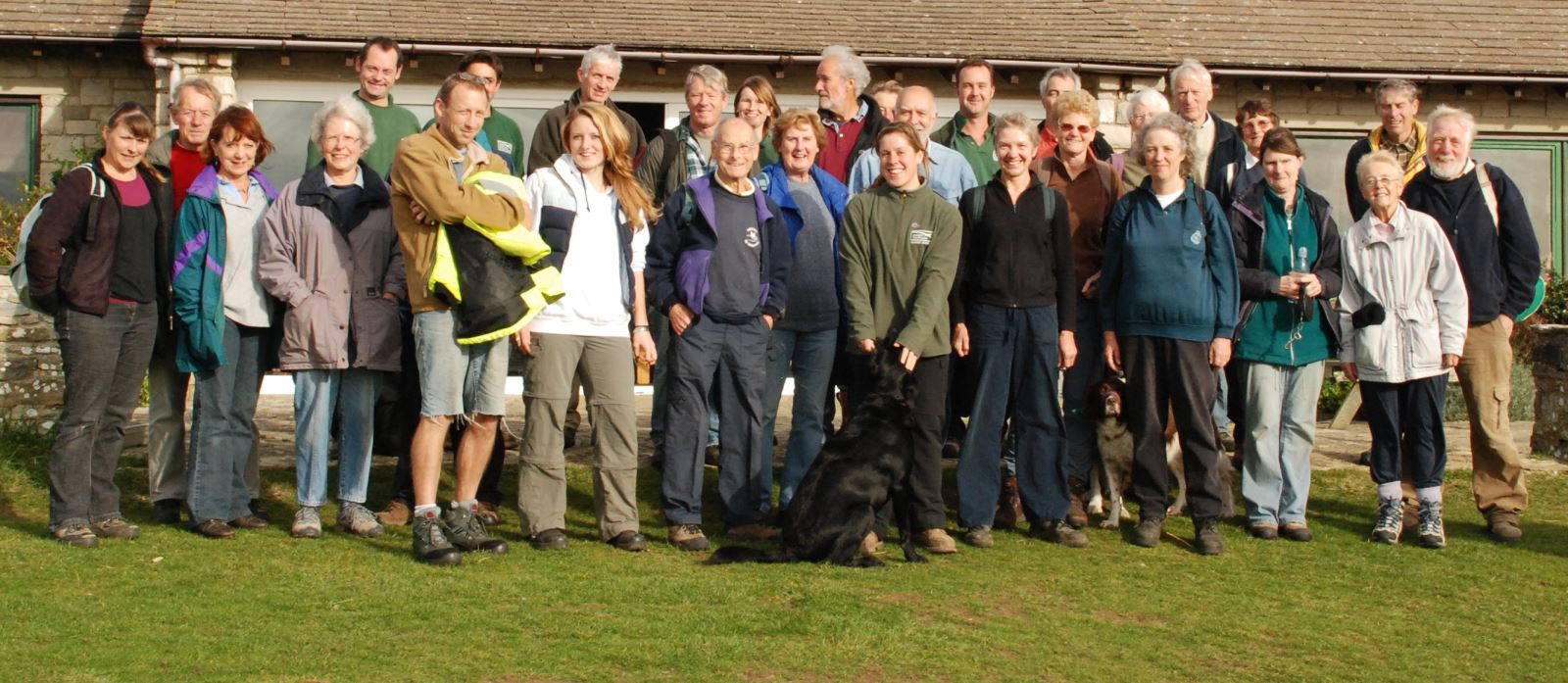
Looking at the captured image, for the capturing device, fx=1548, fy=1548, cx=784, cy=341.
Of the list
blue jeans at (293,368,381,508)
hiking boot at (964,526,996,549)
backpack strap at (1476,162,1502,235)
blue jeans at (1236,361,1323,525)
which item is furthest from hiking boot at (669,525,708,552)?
backpack strap at (1476,162,1502,235)

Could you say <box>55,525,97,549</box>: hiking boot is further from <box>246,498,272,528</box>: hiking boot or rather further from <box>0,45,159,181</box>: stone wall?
<box>0,45,159,181</box>: stone wall

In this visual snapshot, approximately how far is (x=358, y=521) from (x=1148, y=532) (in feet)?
12.0

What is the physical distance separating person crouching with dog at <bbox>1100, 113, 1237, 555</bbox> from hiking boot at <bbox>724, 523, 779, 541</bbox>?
5.70 feet

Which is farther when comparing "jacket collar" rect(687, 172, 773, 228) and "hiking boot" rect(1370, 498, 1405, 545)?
"hiking boot" rect(1370, 498, 1405, 545)

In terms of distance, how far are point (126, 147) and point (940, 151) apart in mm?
3822

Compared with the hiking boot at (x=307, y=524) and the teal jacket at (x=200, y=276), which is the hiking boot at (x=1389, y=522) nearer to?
the hiking boot at (x=307, y=524)

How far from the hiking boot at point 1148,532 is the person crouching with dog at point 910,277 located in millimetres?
902

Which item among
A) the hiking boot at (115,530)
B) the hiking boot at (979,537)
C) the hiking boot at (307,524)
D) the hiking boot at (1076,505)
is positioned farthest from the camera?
the hiking boot at (1076,505)

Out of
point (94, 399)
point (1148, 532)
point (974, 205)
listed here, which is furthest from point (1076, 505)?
point (94, 399)

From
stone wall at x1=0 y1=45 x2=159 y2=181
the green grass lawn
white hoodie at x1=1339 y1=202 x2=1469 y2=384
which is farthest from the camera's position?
stone wall at x1=0 y1=45 x2=159 y2=181

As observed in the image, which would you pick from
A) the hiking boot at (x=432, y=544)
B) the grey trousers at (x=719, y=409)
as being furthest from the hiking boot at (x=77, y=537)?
the grey trousers at (x=719, y=409)

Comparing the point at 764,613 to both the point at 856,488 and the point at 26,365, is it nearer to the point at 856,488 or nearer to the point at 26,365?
the point at 856,488

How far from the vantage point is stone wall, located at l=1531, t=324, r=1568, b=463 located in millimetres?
9680

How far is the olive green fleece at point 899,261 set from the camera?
698 centimetres
